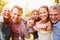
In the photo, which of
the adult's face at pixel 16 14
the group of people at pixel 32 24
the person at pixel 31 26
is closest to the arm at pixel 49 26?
the group of people at pixel 32 24

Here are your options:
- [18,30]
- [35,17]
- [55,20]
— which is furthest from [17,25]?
[55,20]

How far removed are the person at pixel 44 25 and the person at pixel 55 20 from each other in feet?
0.10

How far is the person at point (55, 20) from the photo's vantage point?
3.24ft

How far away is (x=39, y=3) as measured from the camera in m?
1.02

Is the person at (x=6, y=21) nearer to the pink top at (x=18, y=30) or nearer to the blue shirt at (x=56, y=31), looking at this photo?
the pink top at (x=18, y=30)

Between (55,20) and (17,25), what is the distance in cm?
29

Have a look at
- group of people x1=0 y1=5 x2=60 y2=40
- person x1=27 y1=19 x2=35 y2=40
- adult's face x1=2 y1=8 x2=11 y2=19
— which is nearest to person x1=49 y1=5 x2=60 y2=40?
group of people x1=0 y1=5 x2=60 y2=40

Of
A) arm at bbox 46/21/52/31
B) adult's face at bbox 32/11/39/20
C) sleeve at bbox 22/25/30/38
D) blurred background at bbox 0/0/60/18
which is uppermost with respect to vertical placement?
blurred background at bbox 0/0/60/18

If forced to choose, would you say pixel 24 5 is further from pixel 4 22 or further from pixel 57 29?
pixel 57 29

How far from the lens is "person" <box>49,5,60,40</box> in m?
0.99

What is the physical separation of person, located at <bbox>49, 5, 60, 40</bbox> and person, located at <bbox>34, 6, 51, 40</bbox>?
0.03m

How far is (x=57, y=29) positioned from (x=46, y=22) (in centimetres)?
10

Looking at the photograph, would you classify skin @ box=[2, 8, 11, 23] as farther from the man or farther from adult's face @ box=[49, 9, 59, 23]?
adult's face @ box=[49, 9, 59, 23]

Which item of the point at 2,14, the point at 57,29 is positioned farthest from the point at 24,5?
the point at 57,29
